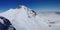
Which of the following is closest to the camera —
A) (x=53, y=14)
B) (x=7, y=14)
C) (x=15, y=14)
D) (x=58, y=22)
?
(x=7, y=14)

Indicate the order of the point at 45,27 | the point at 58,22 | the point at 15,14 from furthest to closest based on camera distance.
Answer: the point at 58,22 < the point at 45,27 < the point at 15,14

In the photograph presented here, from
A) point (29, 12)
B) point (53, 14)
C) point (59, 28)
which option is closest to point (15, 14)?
point (29, 12)

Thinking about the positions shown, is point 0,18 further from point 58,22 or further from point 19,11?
point 58,22

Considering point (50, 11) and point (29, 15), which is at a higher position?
point (50, 11)

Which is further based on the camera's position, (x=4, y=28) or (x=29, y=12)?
(x=29, y=12)

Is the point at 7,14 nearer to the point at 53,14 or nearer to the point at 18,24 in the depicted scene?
the point at 18,24

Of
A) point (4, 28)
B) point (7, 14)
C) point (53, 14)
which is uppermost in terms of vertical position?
point (53, 14)

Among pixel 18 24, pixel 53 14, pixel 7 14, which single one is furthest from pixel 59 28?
pixel 7 14
